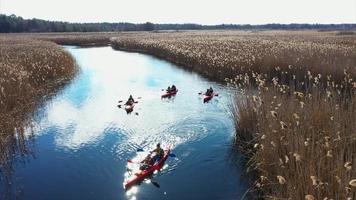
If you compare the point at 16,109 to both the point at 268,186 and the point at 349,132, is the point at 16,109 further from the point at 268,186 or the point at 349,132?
the point at 349,132

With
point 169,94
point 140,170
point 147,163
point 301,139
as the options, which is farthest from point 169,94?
point 301,139

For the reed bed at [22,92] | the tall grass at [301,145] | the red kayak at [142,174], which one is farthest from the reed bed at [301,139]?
the reed bed at [22,92]

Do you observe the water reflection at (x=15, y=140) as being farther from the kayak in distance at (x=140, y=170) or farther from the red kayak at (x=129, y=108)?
the red kayak at (x=129, y=108)

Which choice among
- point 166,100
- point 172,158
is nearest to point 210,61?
point 166,100

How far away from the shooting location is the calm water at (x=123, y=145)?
39.7 feet

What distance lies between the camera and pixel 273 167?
36.2ft

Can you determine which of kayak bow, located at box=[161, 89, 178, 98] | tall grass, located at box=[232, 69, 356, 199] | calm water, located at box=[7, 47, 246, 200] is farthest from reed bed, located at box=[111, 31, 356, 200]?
kayak bow, located at box=[161, 89, 178, 98]

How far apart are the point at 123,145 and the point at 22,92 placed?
8.43 metres

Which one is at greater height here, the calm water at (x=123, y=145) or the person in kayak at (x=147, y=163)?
the person in kayak at (x=147, y=163)

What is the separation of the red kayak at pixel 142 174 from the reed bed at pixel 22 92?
3.89m

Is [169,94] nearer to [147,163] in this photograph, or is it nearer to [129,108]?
[129,108]

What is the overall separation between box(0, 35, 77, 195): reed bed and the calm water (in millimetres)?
603

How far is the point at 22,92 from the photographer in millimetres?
21531

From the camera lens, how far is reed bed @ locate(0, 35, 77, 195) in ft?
50.1
